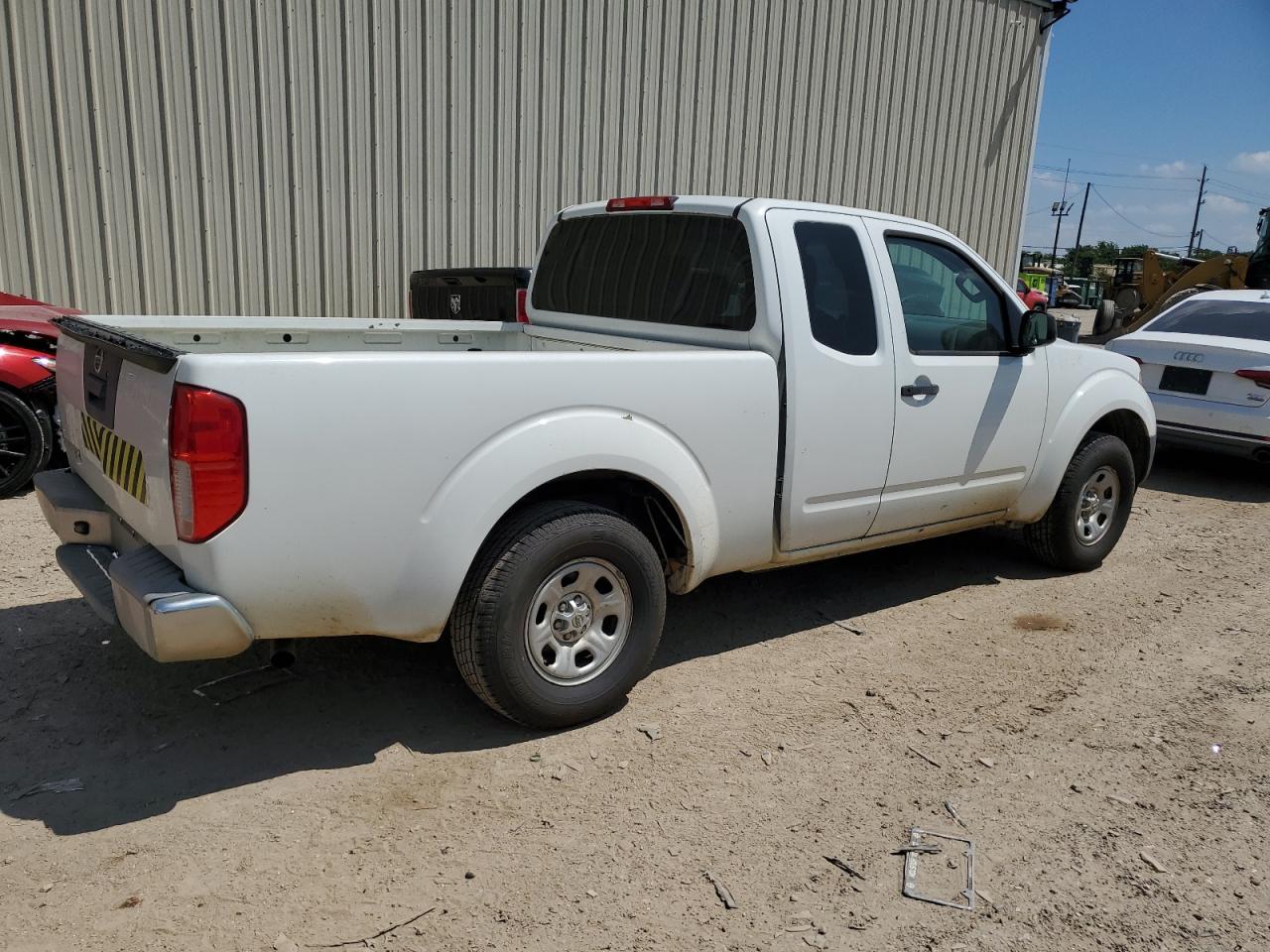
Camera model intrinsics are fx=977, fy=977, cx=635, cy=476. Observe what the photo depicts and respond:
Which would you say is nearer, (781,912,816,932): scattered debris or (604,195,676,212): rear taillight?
(781,912,816,932): scattered debris

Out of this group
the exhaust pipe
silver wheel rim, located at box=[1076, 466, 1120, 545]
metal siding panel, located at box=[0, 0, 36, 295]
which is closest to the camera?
the exhaust pipe

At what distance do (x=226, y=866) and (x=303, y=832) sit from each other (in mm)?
239

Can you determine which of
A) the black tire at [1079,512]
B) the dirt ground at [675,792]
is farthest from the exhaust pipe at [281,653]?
the black tire at [1079,512]

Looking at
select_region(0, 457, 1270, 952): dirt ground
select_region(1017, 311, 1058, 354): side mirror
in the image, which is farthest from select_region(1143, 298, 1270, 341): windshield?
select_region(1017, 311, 1058, 354): side mirror

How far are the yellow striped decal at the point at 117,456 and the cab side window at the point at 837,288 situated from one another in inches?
98.3

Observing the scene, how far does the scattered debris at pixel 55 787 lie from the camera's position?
9.87 feet

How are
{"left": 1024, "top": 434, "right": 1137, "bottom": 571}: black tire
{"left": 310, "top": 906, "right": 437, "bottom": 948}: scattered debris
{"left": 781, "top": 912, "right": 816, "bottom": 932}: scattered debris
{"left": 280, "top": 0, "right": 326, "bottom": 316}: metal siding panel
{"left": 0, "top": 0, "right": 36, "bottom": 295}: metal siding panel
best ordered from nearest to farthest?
{"left": 310, "top": 906, "right": 437, "bottom": 948}: scattered debris → {"left": 781, "top": 912, "right": 816, "bottom": 932}: scattered debris → {"left": 1024, "top": 434, "right": 1137, "bottom": 571}: black tire → {"left": 0, "top": 0, "right": 36, "bottom": 295}: metal siding panel → {"left": 280, "top": 0, "right": 326, "bottom": 316}: metal siding panel

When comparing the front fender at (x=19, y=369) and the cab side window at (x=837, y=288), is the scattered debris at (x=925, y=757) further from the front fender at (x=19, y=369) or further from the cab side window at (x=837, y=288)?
the front fender at (x=19, y=369)

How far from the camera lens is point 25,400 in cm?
591

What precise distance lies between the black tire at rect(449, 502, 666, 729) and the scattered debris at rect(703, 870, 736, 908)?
34.3 inches

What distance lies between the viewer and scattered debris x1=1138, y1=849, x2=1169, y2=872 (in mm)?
2904

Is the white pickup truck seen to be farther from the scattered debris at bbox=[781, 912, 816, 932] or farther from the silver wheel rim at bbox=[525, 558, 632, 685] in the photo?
the scattered debris at bbox=[781, 912, 816, 932]

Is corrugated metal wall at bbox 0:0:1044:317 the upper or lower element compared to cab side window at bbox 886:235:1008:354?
upper

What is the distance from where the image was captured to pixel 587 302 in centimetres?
473
